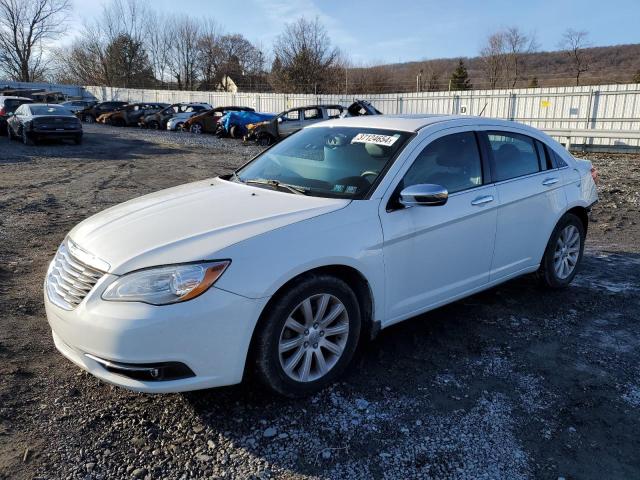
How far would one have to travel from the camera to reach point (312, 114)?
784 inches

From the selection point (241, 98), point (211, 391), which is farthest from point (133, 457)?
point (241, 98)

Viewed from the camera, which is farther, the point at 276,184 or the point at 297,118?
the point at 297,118

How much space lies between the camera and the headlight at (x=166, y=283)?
104 inches

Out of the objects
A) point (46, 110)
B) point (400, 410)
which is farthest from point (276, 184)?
point (46, 110)

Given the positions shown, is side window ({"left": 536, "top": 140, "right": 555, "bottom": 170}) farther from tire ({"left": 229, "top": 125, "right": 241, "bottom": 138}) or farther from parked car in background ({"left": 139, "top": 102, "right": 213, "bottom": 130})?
parked car in background ({"left": 139, "top": 102, "right": 213, "bottom": 130})

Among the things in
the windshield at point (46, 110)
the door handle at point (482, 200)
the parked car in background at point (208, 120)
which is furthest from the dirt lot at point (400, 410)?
the parked car in background at point (208, 120)

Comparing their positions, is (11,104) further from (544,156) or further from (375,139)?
(544,156)

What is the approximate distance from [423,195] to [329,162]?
86 cm

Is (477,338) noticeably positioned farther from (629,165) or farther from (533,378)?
(629,165)

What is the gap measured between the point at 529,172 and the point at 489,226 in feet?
2.91

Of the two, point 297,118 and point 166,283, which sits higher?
point 297,118

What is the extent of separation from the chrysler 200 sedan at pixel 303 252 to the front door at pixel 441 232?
1 centimetres

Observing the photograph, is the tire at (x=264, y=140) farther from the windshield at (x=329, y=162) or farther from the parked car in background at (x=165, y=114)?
the windshield at (x=329, y=162)

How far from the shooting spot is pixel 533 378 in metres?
3.45
